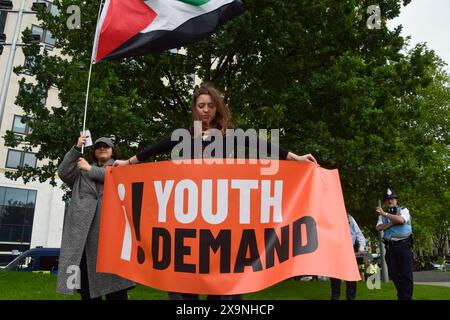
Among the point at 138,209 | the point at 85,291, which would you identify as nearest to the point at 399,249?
the point at 138,209

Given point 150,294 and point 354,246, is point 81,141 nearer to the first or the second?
point 150,294

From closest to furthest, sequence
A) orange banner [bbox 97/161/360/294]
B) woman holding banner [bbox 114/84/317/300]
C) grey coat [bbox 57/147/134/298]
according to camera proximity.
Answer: orange banner [bbox 97/161/360/294]
woman holding banner [bbox 114/84/317/300]
grey coat [bbox 57/147/134/298]

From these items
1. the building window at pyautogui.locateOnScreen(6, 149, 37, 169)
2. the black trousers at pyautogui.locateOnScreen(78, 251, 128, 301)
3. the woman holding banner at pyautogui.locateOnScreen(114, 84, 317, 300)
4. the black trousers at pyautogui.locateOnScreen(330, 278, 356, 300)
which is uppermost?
the building window at pyautogui.locateOnScreen(6, 149, 37, 169)

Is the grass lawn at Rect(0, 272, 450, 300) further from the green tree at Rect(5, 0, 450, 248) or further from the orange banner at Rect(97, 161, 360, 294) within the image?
the orange banner at Rect(97, 161, 360, 294)

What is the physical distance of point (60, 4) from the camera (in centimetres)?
1205

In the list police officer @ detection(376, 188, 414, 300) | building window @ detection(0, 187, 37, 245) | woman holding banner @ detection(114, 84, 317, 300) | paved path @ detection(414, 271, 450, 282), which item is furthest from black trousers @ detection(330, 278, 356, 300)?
building window @ detection(0, 187, 37, 245)

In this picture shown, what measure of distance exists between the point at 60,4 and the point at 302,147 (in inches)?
309

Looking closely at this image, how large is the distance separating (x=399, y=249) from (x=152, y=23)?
5328 mm

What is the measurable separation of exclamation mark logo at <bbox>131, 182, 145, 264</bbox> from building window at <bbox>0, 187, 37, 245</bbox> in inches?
1428

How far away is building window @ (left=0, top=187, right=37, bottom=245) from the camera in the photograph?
116 feet

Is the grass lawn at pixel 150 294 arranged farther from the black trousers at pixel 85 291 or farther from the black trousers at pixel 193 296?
the black trousers at pixel 193 296

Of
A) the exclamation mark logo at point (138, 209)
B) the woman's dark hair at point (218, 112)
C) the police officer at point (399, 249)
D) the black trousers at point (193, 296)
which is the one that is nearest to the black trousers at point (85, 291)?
the exclamation mark logo at point (138, 209)

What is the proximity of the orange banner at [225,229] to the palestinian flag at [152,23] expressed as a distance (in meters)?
2.56

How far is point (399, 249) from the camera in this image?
7.16 m
